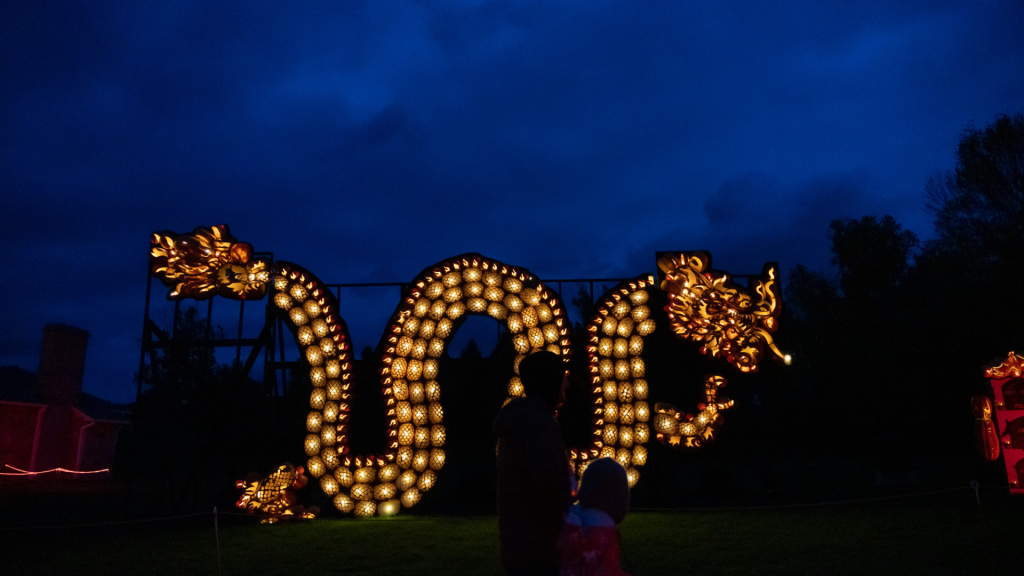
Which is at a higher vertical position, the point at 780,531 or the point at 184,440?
the point at 184,440

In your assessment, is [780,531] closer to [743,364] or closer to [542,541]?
Result: [743,364]

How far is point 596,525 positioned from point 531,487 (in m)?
0.28

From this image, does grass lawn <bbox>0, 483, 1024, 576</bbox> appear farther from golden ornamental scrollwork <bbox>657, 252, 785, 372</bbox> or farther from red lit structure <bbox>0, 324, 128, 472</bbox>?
red lit structure <bbox>0, 324, 128, 472</bbox>

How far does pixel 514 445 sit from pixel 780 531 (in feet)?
27.2

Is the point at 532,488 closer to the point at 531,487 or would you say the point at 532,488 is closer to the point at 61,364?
the point at 531,487

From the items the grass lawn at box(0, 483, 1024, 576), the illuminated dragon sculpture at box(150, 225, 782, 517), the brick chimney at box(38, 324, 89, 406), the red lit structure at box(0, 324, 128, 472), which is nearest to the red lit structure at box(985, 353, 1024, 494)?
the grass lawn at box(0, 483, 1024, 576)

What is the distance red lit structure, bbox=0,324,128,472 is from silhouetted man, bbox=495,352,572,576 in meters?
27.8

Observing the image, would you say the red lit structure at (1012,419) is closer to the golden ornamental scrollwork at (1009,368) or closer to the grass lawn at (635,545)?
the golden ornamental scrollwork at (1009,368)

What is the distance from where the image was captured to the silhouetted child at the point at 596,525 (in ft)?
8.98

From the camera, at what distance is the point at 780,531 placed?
9.84m

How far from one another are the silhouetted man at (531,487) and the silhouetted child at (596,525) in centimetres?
6

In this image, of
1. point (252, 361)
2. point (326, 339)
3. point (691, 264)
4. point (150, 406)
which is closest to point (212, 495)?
point (150, 406)

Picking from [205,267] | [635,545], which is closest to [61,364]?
[205,267]

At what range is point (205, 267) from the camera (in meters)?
12.2
